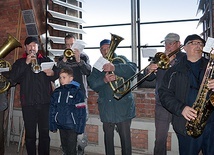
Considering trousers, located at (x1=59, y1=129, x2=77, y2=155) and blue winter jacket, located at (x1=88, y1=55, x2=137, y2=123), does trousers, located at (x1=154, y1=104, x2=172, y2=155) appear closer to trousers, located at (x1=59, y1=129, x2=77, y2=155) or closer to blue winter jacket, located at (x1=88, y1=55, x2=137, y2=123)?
blue winter jacket, located at (x1=88, y1=55, x2=137, y2=123)

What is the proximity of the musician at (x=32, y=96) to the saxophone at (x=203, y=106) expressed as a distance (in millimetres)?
1877

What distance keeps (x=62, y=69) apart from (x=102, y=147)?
1616 millimetres

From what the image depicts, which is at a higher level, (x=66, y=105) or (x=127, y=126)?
(x=66, y=105)

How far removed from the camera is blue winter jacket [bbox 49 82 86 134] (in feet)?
9.91

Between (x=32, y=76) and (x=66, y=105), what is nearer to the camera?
(x=66, y=105)

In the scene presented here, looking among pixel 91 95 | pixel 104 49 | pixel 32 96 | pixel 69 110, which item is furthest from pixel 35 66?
pixel 91 95

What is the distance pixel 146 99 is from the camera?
389cm

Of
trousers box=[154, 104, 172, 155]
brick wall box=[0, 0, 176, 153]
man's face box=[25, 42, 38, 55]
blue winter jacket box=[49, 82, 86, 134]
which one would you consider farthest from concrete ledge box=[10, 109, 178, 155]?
man's face box=[25, 42, 38, 55]

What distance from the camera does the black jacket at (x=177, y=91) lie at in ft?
7.71

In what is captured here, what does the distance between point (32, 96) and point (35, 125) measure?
390 millimetres

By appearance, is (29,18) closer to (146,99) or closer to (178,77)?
(146,99)

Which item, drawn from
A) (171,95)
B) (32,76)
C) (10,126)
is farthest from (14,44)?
(171,95)

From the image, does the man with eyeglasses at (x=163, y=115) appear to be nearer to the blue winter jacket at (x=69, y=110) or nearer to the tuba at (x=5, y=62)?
the blue winter jacket at (x=69, y=110)

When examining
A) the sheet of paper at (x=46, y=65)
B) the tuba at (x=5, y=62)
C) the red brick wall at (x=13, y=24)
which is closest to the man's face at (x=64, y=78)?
the sheet of paper at (x=46, y=65)
